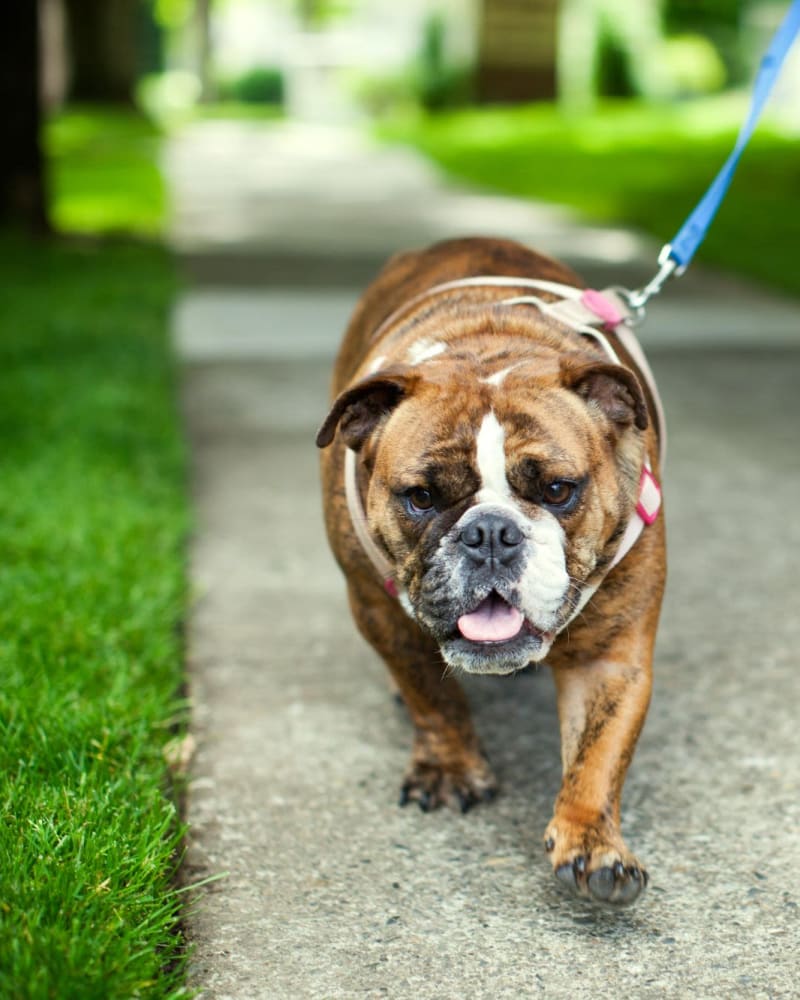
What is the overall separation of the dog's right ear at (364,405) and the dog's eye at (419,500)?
22 cm

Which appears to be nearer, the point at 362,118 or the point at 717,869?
the point at 717,869

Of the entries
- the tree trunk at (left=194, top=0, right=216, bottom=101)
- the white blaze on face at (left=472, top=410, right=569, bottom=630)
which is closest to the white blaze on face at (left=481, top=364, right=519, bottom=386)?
the white blaze on face at (left=472, top=410, right=569, bottom=630)

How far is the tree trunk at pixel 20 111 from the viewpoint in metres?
11.7

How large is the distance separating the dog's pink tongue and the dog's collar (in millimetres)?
302

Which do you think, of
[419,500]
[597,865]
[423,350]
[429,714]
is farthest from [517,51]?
[597,865]

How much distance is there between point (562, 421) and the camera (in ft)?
9.50

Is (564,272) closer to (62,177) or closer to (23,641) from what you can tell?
(23,641)

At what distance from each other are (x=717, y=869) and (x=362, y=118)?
34.4 meters

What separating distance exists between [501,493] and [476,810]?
905 mm

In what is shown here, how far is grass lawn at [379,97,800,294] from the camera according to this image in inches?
469

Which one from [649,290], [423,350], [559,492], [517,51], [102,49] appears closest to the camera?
[559,492]

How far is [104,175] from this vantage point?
59.4 feet

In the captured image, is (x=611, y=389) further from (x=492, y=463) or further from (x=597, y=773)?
(x=597, y=773)

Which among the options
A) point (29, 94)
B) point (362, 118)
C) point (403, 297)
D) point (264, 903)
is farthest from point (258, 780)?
point (362, 118)
